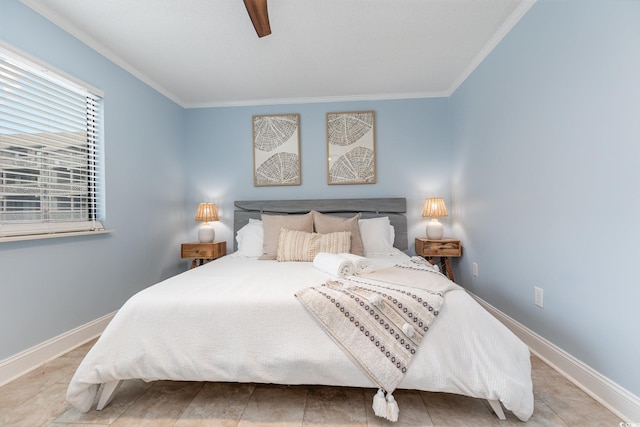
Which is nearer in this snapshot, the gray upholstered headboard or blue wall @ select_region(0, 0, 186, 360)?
blue wall @ select_region(0, 0, 186, 360)

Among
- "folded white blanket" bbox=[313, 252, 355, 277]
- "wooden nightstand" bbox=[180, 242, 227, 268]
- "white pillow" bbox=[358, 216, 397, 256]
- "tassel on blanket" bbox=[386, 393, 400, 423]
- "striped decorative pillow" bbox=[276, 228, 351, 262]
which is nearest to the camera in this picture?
"tassel on blanket" bbox=[386, 393, 400, 423]

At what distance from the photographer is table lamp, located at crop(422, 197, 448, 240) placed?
321 cm

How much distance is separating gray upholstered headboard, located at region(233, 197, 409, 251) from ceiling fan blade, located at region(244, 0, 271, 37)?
6.46 feet

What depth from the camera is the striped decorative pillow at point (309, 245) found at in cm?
260

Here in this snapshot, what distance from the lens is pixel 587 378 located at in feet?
5.25

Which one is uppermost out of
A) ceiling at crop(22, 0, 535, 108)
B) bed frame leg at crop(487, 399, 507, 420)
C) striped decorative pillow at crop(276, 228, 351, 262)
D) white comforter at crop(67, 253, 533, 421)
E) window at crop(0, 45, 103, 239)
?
ceiling at crop(22, 0, 535, 108)

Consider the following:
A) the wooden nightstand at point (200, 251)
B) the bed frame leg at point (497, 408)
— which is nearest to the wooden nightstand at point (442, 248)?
the bed frame leg at point (497, 408)

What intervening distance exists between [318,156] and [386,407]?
9.20 feet

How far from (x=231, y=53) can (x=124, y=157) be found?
4.57 ft

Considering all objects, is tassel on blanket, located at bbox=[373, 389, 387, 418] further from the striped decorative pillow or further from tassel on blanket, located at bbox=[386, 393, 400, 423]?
the striped decorative pillow

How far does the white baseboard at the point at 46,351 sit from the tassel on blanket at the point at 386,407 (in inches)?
87.5

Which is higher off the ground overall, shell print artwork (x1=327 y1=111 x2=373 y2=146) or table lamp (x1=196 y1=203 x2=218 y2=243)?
shell print artwork (x1=327 y1=111 x2=373 y2=146)

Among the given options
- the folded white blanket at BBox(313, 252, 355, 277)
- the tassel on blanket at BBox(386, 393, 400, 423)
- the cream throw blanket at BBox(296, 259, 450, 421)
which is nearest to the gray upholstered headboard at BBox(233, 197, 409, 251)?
the folded white blanket at BBox(313, 252, 355, 277)

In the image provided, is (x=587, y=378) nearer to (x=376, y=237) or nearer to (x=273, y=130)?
(x=376, y=237)
